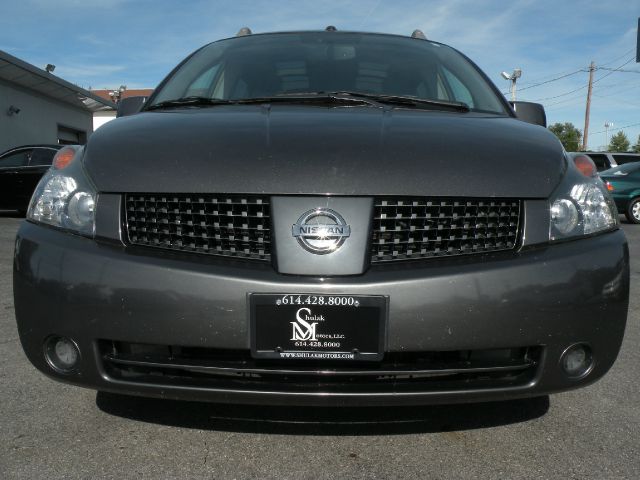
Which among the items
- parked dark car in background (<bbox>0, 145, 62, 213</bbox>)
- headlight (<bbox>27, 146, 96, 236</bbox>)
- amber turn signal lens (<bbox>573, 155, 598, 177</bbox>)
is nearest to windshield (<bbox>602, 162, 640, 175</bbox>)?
parked dark car in background (<bbox>0, 145, 62, 213</bbox>)

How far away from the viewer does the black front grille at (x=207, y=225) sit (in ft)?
6.38

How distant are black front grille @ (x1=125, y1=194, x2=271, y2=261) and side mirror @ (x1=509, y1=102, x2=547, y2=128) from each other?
164cm

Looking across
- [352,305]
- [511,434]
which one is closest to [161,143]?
[352,305]

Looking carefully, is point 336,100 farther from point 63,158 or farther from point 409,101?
point 63,158

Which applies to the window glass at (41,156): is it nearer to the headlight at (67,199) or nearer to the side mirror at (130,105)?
the side mirror at (130,105)

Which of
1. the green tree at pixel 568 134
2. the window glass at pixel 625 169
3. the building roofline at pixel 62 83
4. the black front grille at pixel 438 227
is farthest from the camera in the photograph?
the green tree at pixel 568 134

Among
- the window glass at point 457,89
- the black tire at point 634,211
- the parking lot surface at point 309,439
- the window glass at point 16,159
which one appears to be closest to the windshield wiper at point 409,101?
the window glass at point 457,89

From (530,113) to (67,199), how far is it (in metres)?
2.13

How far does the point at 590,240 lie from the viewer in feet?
6.75

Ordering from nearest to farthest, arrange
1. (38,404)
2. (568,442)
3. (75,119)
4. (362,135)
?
(362,135) → (568,442) → (38,404) → (75,119)

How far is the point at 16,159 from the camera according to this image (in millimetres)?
12203

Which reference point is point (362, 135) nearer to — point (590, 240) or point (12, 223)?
point (590, 240)

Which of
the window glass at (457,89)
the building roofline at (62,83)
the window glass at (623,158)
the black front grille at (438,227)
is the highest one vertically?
the building roofline at (62,83)

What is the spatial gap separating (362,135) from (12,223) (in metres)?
10.7
